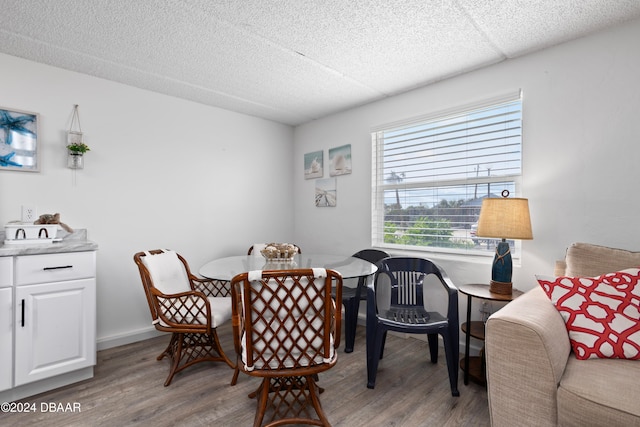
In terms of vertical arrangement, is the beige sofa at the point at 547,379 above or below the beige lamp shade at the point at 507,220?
below

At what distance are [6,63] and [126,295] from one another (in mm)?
2075

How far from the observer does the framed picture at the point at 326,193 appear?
3.83 meters

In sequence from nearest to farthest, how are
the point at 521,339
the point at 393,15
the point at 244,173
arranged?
the point at 521,339 < the point at 393,15 < the point at 244,173

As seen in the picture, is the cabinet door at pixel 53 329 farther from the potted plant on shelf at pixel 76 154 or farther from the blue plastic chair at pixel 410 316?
the blue plastic chair at pixel 410 316

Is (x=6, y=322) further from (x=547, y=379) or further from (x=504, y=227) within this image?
(x=504, y=227)

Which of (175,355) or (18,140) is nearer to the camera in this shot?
(175,355)

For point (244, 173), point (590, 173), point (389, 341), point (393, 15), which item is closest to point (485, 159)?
point (590, 173)

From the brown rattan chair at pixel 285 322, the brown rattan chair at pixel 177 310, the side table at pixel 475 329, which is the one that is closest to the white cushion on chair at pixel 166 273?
the brown rattan chair at pixel 177 310

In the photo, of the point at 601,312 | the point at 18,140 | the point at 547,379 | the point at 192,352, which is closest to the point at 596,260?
the point at 601,312

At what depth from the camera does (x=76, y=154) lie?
104 inches

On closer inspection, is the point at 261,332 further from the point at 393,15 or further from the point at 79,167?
the point at 79,167

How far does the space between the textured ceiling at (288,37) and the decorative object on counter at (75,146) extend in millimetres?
417

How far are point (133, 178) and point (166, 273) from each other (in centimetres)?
109

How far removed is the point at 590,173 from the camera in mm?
2115
